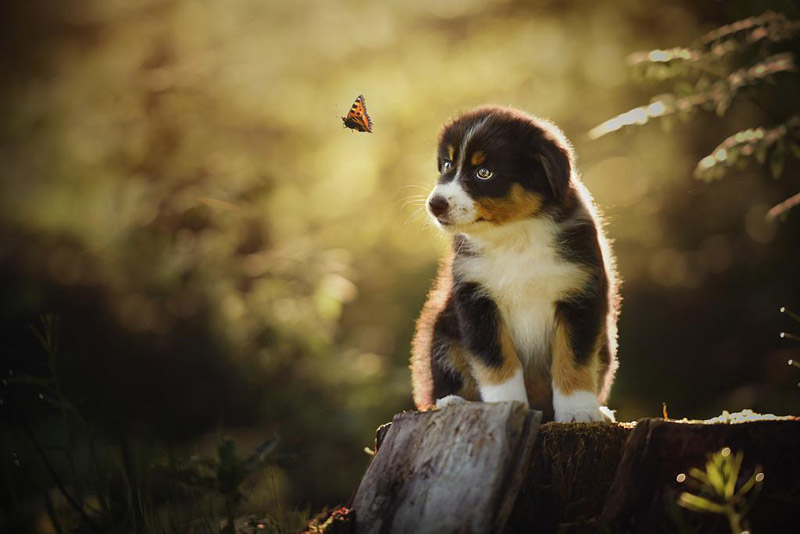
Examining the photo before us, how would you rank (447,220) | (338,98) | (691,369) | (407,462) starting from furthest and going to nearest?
(691,369) < (338,98) < (447,220) < (407,462)

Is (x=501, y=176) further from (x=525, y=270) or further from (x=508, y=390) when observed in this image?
(x=508, y=390)

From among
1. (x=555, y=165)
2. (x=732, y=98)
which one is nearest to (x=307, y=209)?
(x=555, y=165)

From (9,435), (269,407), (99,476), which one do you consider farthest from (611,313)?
(9,435)

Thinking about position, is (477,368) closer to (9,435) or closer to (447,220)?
(447,220)

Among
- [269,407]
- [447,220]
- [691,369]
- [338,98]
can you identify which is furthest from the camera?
[691,369]

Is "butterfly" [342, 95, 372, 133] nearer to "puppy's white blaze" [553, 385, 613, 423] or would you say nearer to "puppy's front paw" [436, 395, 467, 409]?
"puppy's front paw" [436, 395, 467, 409]

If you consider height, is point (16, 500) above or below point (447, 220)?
below

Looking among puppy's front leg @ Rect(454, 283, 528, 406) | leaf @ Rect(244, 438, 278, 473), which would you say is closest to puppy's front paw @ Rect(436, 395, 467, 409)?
puppy's front leg @ Rect(454, 283, 528, 406)

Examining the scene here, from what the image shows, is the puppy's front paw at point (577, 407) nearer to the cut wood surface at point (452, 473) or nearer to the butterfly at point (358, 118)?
the cut wood surface at point (452, 473)

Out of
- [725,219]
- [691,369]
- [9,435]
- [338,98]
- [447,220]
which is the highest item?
[338,98]
